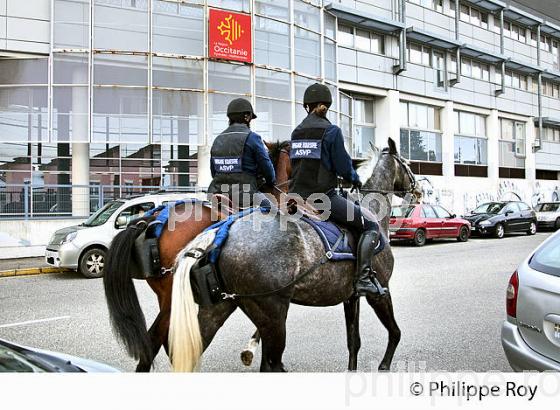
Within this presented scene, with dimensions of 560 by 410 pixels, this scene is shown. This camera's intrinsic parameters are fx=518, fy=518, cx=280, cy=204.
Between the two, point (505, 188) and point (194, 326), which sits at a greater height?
point (505, 188)

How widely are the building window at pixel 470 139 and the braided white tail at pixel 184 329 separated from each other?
29.4 m

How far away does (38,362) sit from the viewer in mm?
3281

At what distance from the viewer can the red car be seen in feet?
59.4

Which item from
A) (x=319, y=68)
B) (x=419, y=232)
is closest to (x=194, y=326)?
(x=419, y=232)

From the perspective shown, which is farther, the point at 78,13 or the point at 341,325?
the point at 78,13

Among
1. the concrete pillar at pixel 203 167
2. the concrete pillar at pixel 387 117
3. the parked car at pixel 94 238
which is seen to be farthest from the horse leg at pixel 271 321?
the concrete pillar at pixel 387 117

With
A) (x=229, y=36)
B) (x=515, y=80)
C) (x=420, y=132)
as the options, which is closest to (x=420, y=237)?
(x=229, y=36)

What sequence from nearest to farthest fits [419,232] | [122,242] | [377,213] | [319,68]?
[122,242]
[377,213]
[419,232]
[319,68]

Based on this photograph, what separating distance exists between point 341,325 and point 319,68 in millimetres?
16655

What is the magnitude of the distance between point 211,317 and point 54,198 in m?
13.2

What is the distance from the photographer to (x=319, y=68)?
71.3ft

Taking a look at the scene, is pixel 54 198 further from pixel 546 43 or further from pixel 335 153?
pixel 546 43
